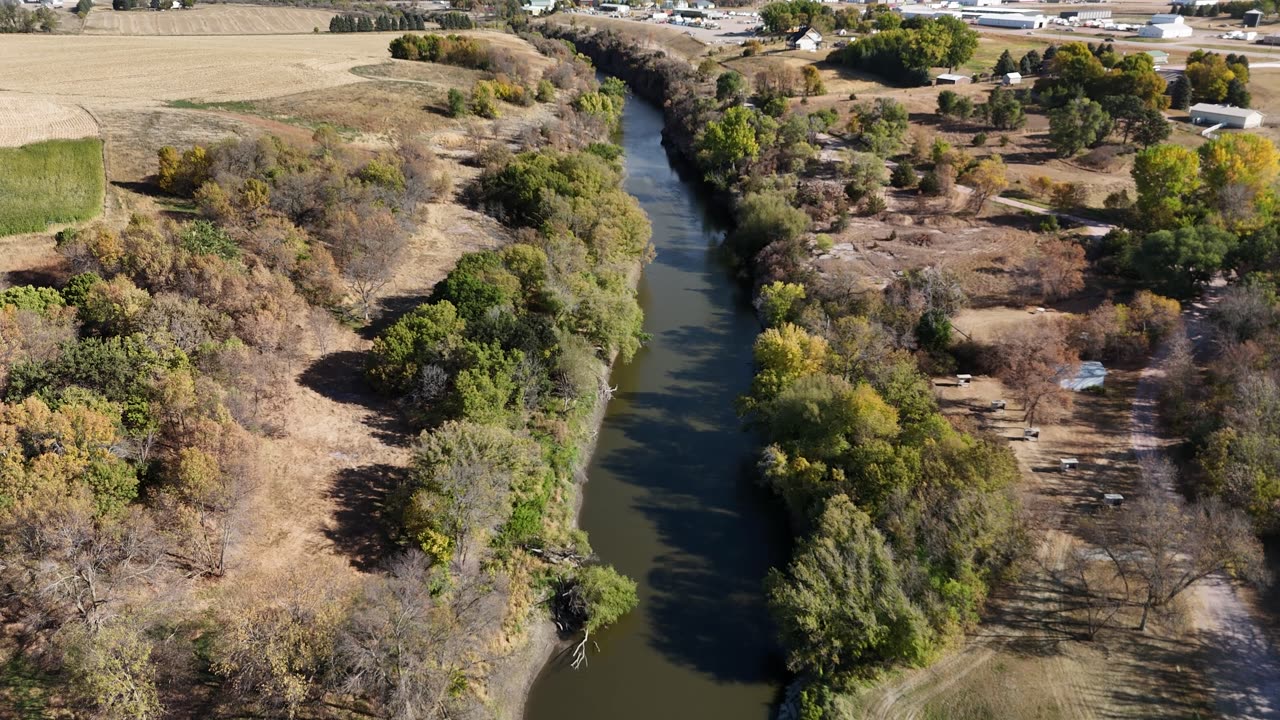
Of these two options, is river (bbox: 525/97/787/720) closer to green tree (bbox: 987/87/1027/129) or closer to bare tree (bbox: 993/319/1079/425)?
bare tree (bbox: 993/319/1079/425)

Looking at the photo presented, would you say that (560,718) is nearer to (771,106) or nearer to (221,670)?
(221,670)

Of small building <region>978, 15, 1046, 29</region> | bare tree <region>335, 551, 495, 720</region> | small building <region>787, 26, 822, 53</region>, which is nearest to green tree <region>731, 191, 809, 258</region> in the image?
bare tree <region>335, 551, 495, 720</region>

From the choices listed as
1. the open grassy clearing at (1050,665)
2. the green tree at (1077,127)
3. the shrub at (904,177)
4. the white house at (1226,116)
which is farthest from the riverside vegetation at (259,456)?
the white house at (1226,116)

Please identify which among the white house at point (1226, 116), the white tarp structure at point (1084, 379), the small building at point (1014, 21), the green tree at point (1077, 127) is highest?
the small building at point (1014, 21)

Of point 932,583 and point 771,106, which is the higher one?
point 771,106

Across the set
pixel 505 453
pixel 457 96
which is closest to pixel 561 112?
pixel 457 96

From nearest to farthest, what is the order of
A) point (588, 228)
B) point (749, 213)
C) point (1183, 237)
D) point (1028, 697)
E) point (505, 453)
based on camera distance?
point (1028, 697)
point (505, 453)
point (1183, 237)
point (588, 228)
point (749, 213)

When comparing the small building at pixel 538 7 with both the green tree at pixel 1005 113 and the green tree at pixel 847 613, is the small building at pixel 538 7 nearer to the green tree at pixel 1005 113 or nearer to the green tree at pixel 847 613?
the green tree at pixel 1005 113

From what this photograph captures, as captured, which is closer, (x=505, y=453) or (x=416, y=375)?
(x=505, y=453)
